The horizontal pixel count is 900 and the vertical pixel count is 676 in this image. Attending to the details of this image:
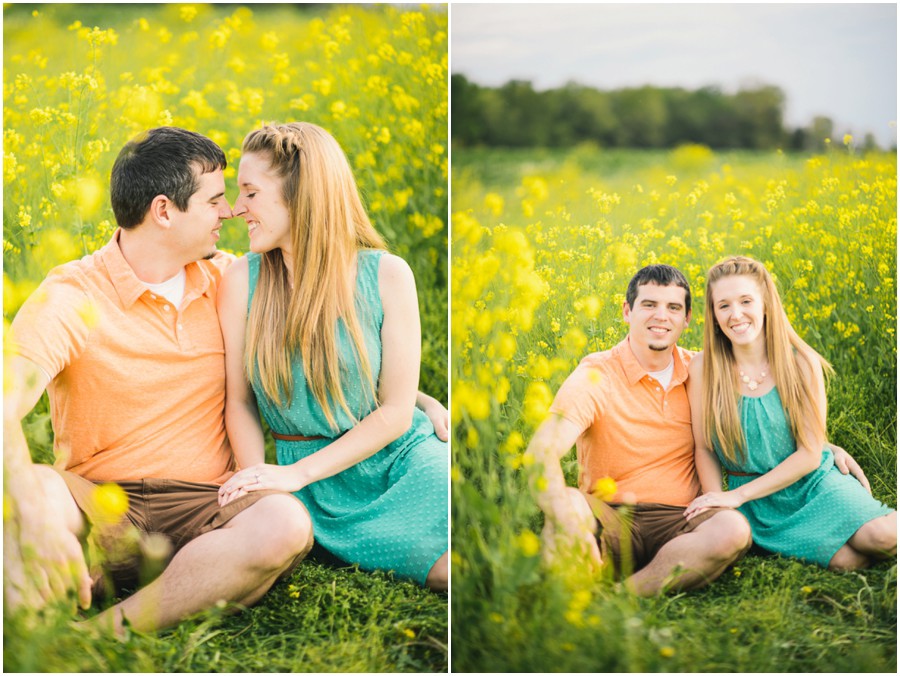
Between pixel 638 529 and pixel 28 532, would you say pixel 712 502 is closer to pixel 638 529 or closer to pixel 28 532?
pixel 638 529

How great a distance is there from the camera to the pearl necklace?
253 cm

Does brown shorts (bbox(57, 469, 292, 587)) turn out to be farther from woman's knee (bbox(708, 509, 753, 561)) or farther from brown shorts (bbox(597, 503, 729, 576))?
woman's knee (bbox(708, 509, 753, 561))

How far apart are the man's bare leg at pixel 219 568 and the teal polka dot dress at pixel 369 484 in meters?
0.27

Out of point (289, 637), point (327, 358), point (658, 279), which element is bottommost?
point (289, 637)

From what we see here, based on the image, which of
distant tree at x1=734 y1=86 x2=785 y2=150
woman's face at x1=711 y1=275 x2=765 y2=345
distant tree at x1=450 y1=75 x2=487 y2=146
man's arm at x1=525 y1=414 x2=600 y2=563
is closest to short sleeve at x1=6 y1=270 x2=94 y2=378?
distant tree at x1=450 y1=75 x2=487 y2=146

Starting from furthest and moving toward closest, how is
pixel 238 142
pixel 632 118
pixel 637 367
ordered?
pixel 238 142 → pixel 632 118 → pixel 637 367

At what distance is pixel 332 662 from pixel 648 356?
1182 millimetres

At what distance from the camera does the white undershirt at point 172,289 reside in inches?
98.0

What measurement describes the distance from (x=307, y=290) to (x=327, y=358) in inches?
7.9

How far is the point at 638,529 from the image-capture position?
7.95ft

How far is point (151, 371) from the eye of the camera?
246cm

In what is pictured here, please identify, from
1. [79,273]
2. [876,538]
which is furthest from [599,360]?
[79,273]

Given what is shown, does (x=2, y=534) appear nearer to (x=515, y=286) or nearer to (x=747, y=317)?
(x=515, y=286)

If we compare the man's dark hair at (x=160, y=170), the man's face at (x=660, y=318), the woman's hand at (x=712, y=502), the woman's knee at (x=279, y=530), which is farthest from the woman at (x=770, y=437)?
the man's dark hair at (x=160, y=170)
